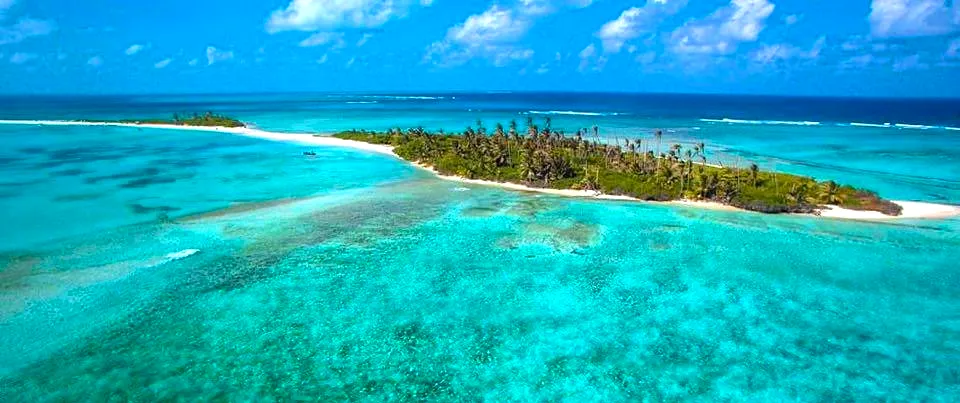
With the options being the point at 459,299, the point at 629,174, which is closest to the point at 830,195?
the point at 629,174

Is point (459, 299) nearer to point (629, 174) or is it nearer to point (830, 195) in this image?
point (629, 174)

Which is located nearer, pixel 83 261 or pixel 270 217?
pixel 83 261

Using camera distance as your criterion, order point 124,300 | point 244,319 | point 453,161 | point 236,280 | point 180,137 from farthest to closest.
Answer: point 180,137 → point 453,161 → point 236,280 → point 124,300 → point 244,319

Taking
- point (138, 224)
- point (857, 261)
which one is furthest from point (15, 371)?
point (857, 261)

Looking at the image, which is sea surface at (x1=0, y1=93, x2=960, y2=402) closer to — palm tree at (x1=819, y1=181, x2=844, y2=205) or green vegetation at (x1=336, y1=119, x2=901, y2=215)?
green vegetation at (x1=336, y1=119, x2=901, y2=215)

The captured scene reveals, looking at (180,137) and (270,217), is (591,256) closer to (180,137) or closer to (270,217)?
(270,217)

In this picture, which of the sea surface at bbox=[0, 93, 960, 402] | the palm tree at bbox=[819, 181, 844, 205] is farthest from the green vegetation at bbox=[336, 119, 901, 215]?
the sea surface at bbox=[0, 93, 960, 402]

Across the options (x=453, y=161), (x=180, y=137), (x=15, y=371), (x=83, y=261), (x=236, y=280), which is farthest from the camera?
(x=180, y=137)
